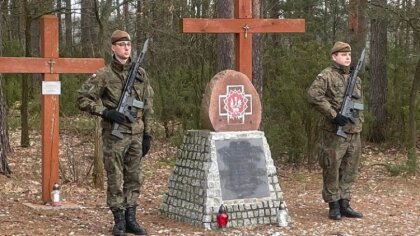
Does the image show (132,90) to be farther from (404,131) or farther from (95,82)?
(404,131)

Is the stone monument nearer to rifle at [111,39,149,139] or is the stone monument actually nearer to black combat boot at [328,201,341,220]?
black combat boot at [328,201,341,220]

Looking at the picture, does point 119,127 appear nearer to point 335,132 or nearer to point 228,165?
point 228,165

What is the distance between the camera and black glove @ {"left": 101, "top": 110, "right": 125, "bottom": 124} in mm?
6273

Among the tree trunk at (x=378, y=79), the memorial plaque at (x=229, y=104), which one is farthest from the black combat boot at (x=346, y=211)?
the tree trunk at (x=378, y=79)

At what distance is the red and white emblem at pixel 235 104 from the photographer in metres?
7.12

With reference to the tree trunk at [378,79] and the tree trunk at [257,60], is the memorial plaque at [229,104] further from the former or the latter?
the tree trunk at [378,79]

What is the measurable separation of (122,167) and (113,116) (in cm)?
56

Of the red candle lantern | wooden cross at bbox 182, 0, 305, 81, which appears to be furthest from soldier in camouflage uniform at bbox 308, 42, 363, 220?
the red candle lantern

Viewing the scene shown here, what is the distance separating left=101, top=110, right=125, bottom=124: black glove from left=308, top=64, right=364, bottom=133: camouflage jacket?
2.15 metres

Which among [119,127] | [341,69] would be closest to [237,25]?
[341,69]

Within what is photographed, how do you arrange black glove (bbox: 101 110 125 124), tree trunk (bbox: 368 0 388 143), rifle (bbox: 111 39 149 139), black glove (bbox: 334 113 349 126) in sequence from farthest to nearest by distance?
1. tree trunk (bbox: 368 0 388 143)
2. black glove (bbox: 334 113 349 126)
3. rifle (bbox: 111 39 149 139)
4. black glove (bbox: 101 110 125 124)

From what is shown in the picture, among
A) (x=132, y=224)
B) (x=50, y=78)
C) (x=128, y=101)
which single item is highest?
(x=50, y=78)

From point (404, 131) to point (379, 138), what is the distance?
0.69 m

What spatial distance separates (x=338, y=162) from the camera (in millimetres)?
7441
